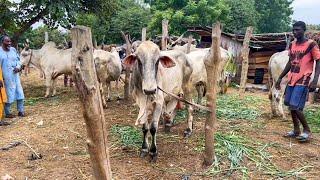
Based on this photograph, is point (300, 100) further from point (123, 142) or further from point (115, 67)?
point (115, 67)

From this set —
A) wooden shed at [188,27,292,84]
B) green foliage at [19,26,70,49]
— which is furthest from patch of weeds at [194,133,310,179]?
green foliage at [19,26,70,49]

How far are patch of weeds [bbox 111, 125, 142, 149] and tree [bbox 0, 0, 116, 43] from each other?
5.17 metres

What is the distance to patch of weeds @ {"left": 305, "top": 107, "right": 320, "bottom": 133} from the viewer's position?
267 inches

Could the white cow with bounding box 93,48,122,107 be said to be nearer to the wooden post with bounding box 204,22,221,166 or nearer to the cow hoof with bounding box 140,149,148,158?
the cow hoof with bounding box 140,149,148,158

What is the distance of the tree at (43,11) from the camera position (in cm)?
1052

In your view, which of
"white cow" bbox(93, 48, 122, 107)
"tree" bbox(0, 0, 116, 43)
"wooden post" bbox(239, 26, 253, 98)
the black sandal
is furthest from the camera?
"wooden post" bbox(239, 26, 253, 98)

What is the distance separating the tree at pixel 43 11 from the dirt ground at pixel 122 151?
3.70 metres

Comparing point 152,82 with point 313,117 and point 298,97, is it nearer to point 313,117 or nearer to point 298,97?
point 298,97

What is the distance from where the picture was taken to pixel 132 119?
756 cm

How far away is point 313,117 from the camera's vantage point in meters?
7.64

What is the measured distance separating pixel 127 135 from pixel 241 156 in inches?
77.3

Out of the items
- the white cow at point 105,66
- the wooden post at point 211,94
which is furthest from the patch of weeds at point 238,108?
the wooden post at point 211,94

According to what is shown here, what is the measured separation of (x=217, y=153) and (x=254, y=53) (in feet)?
35.1

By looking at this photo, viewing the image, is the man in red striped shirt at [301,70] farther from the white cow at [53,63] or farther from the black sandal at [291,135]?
the white cow at [53,63]
